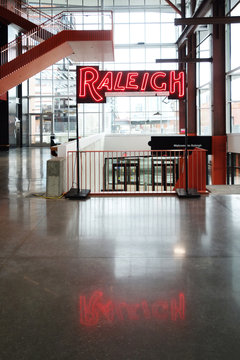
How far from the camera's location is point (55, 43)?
22.8 meters

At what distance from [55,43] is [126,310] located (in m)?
21.6

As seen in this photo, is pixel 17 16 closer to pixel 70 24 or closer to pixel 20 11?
pixel 20 11

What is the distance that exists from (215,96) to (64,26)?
405 inches

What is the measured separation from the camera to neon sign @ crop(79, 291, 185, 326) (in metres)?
3.56

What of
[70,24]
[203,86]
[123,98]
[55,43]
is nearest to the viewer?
[55,43]

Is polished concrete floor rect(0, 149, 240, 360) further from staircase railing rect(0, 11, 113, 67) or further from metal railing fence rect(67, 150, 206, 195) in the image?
staircase railing rect(0, 11, 113, 67)

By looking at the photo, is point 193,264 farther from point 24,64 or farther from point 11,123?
point 11,123

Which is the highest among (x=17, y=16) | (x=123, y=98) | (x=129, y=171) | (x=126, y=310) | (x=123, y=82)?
(x=17, y=16)

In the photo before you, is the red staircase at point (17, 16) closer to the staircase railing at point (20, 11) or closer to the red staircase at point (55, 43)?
the staircase railing at point (20, 11)

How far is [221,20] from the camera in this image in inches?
639

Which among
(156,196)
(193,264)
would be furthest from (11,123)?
(193,264)

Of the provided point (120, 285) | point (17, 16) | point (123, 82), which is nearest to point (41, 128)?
point (17, 16)

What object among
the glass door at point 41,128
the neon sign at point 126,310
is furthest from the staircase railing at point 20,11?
the neon sign at point 126,310

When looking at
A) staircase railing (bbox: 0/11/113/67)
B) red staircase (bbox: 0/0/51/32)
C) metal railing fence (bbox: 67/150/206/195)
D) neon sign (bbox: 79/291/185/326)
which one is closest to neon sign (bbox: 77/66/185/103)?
metal railing fence (bbox: 67/150/206/195)
